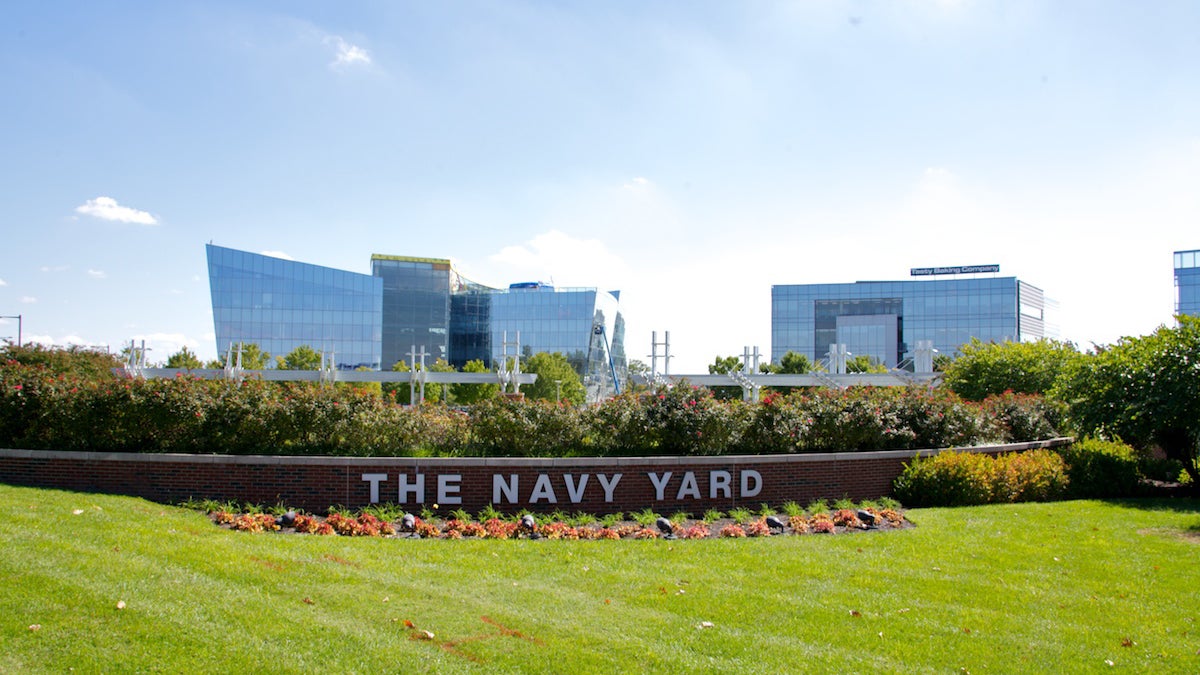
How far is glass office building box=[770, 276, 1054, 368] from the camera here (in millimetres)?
92688

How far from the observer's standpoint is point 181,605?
642 cm

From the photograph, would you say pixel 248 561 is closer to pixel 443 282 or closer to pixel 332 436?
pixel 332 436

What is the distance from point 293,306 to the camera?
85875 mm

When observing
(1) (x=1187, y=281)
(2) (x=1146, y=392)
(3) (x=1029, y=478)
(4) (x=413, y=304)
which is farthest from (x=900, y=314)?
(3) (x=1029, y=478)

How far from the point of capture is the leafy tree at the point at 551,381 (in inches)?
2283

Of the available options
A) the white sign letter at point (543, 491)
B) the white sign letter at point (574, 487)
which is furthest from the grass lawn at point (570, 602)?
the white sign letter at point (574, 487)

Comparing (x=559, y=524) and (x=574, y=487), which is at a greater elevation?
(x=574, y=487)

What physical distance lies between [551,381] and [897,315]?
179 feet

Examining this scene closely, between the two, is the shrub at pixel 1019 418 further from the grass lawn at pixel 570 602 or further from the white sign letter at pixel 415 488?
the white sign letter at pixel 415 488

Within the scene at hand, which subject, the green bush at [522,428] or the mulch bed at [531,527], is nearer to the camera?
the mulch bed at [531,527]

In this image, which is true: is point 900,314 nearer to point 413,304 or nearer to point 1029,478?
point 413,304

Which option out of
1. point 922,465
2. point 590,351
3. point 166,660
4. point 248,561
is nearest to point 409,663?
point 166,660

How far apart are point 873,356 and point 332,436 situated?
90146mm

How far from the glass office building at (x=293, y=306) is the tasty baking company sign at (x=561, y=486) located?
74976 mm
